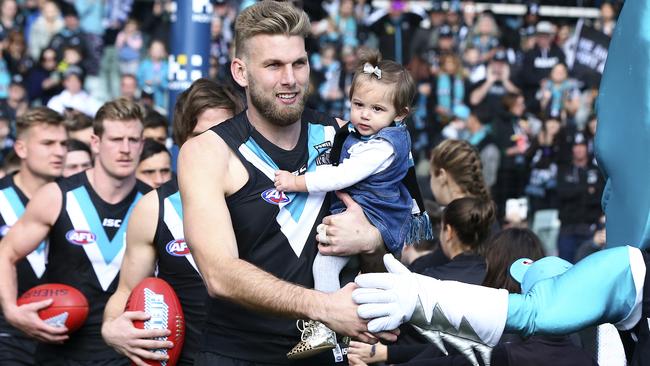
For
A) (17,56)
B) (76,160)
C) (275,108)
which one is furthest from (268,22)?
(17,56)

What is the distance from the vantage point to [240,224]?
4.71 meters

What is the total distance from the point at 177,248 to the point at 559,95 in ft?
36.8

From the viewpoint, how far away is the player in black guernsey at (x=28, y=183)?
7383 millimetres

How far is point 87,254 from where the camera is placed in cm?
674

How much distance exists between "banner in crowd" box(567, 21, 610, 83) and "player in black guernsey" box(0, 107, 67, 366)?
1032cm

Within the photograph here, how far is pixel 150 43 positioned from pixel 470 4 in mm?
5178

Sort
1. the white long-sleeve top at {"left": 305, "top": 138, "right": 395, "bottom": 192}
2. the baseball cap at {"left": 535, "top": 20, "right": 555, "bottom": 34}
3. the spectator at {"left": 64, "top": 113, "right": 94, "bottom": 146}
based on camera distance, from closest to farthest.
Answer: the white long-sleeve top at {"left": 305, "top": 138, "right": 395, "bottom": 192}, the spectator at {"left": 64, "top": 113, "right": 94, "bottom": 146}, the baseball cap at {"left": 535, "top": 20, "right": 555, "bottom": 34}

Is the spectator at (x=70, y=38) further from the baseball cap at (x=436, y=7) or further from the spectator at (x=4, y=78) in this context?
the baseball cap at (x=436, y=7)

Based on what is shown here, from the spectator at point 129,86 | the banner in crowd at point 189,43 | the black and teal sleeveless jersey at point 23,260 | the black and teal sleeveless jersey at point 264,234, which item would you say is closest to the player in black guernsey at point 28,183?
the black and teal sleeveless jersey at point 23,260

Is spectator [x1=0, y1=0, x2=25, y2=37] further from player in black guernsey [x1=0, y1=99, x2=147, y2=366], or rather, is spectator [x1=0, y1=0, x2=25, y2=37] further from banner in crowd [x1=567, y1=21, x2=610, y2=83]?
player in black guernsey [x1=0, y1=99, x2=147, y2=366]

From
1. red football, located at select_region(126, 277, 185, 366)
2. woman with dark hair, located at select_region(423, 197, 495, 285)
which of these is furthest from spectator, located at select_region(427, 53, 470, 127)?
red football, located at select_region(126, 277, 185, 366)

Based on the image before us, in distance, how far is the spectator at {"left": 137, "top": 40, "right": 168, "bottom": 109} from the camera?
50.5 feet

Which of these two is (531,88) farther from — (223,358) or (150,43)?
(223,358)

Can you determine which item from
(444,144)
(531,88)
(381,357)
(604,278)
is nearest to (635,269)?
(604,278)
